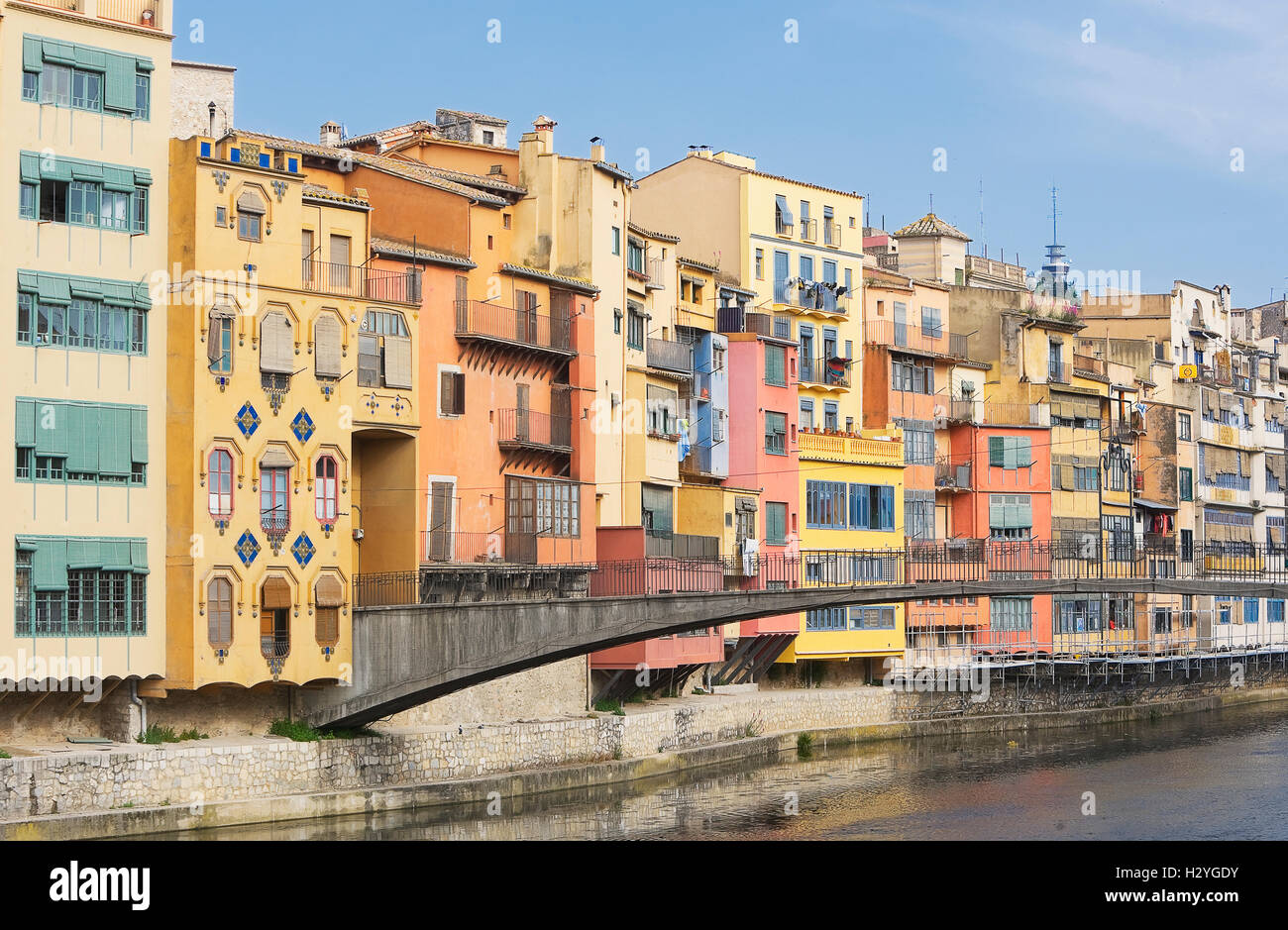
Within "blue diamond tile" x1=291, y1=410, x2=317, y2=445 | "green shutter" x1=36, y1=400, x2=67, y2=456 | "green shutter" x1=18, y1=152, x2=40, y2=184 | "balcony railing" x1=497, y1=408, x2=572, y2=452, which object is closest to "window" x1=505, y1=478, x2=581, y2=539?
"balcony railing" x1=497, y1=408, x2=572, y2=452

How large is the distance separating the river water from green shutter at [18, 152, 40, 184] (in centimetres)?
1332

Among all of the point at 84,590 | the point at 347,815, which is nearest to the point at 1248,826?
the point at 347,815

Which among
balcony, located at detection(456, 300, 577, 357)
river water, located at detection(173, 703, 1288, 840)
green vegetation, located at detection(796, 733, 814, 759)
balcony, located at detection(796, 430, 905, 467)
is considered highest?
balcony, located at detection(456, 300, 577, 357)

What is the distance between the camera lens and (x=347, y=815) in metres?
42.2

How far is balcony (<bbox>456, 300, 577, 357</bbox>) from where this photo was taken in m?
50.3

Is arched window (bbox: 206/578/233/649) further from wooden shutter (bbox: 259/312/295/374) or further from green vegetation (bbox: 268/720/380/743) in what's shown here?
wooden shutter (bbox: 259/312/295/374)

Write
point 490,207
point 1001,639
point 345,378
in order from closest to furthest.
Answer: point 345,378 < point 490,207 < point 1001,639

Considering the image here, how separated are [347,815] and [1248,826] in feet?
69.9

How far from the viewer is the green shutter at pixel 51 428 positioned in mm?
39812

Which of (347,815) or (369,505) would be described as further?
(369,505)

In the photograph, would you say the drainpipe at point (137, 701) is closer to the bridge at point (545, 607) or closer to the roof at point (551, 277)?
the bridge at point (545, 607)

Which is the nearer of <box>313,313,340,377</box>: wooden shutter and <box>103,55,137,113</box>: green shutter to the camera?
<box>103,55,137,113</box>: green shutter

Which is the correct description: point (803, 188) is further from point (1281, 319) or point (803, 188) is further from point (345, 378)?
point (1281, 319)
